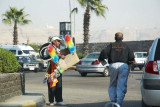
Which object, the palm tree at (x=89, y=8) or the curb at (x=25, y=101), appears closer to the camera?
the curb at (x=25, y=101)

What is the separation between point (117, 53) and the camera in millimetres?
10234

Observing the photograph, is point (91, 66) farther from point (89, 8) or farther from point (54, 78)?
point (89, 8)

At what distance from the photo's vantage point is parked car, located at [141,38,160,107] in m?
8.80

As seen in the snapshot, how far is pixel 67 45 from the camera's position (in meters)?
11.7

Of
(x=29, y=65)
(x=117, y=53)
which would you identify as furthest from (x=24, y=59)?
(x=117, y=53)

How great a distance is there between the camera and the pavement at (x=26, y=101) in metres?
10.5

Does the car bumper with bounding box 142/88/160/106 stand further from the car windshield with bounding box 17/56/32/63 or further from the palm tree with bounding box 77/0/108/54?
the palm tree with bounding box 77/0/108/54

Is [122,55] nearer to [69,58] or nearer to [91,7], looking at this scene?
[69,58]

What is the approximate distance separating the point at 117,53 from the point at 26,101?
2511mm

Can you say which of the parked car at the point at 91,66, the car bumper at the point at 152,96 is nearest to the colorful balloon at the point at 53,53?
the car bumper at the point at 152,96

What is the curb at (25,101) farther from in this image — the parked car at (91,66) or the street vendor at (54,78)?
the parked car at (91,66)

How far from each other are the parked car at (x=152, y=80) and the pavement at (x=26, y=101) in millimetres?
2985

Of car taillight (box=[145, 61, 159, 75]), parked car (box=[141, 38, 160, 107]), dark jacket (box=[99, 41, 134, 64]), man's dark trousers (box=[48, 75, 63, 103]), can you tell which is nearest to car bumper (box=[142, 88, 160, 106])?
parked car (box=[141, 38, 160, 107])

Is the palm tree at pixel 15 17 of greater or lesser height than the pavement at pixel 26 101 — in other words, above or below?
above
